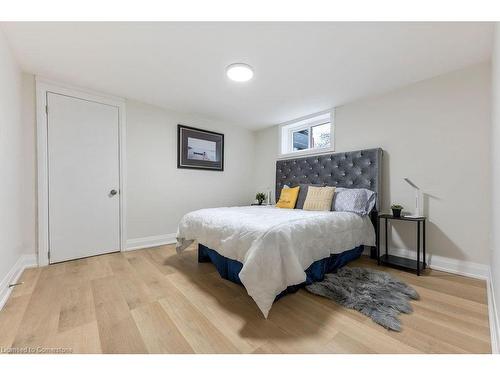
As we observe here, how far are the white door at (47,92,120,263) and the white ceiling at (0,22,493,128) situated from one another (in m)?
0.38

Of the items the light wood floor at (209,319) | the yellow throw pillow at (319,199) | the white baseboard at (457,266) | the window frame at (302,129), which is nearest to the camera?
the light wood floor at (209,319)

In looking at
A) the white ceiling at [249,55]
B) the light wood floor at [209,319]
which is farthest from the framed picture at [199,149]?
the light wood floor at [209,319]

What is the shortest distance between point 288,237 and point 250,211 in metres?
1.01

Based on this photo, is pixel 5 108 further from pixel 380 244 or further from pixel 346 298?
pixel 380 244

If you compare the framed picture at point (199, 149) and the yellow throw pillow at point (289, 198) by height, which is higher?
the framed picture at point (199, 149)

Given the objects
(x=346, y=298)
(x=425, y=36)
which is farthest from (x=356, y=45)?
(x=346, y=298)

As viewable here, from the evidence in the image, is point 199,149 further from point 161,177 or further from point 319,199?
point 319,199

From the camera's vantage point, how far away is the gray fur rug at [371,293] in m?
1.48

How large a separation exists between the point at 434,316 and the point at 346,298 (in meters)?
0.57

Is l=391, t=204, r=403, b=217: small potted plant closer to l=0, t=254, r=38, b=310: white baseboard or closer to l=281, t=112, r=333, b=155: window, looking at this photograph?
→ l=281, t=112, r=333, b=155: window

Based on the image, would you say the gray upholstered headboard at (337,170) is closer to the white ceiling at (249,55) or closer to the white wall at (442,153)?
the white wall at (442,153)

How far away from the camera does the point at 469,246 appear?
2176 millimetres

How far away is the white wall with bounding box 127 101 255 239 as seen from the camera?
10.3 ft

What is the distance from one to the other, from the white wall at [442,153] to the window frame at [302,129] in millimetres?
557
